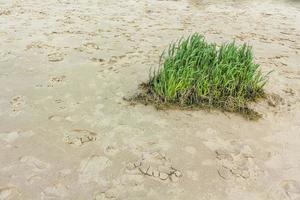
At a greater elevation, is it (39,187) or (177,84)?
(177,84)

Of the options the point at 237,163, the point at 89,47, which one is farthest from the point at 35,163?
the point at 89,47

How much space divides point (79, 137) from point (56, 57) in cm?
195

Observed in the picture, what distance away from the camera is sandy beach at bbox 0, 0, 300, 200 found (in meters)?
2.52

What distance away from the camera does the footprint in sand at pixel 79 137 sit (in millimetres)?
2939

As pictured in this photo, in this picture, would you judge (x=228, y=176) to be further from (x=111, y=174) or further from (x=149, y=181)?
(x=111, y=174)

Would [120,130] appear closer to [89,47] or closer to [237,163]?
[237,163]

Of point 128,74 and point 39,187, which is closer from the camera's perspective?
point 39,187

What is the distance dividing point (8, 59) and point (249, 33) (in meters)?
3.79

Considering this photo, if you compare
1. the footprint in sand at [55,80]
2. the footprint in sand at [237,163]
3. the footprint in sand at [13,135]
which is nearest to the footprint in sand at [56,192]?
the footprint in sand at [13,135]

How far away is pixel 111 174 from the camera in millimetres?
2602

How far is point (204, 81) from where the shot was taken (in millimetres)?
3527

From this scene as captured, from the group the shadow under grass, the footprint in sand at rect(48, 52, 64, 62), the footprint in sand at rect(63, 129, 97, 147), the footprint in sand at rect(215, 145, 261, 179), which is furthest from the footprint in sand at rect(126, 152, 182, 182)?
the footprint in sand at rect(48, 52, 64, 62)

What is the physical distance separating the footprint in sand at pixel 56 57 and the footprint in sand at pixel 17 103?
1.04 meters

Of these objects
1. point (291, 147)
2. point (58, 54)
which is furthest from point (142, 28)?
point (291, 147)
